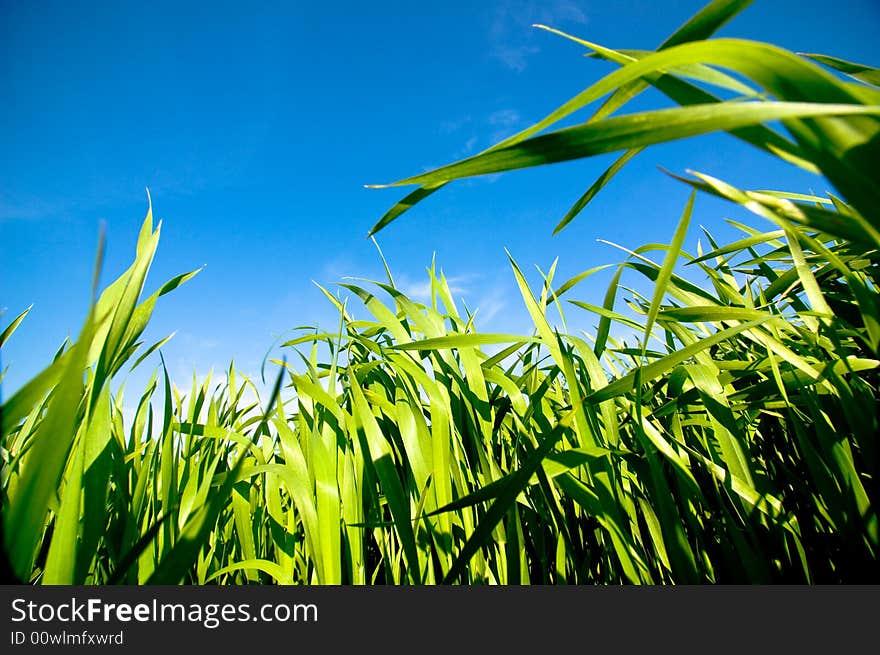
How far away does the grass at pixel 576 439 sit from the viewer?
8.4 inches

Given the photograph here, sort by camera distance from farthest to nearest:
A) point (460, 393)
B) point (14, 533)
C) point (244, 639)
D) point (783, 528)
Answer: point (460, 393) → point (783, 528) → point (244, 639) → point (14, 533)

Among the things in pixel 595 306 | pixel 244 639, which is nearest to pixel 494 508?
pixel 244 639

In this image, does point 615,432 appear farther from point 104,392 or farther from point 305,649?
point 104,392

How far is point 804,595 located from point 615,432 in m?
0.25

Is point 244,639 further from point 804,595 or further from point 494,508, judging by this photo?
point 804,595

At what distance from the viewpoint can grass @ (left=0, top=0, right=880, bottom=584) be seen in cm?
21

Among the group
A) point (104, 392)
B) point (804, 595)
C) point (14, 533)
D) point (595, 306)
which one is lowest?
point (804, 595)

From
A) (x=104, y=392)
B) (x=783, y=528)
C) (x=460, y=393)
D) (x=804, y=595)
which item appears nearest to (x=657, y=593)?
(x=804, y=595)

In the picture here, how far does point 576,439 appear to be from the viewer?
2.00 ft

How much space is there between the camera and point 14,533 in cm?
21

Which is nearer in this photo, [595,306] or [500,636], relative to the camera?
[500,636]

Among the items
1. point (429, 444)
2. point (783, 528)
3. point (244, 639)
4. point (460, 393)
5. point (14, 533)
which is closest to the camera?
point (14, 533)

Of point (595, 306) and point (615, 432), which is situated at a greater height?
point (595, 306)

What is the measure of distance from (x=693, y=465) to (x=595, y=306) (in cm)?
27
